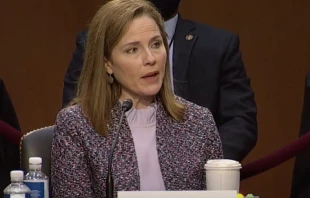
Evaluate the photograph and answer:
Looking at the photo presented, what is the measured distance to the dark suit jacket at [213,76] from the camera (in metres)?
3.60

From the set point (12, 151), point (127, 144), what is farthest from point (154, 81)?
point (12, 151)

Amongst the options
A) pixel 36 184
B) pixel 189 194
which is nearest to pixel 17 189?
pixel 36 184

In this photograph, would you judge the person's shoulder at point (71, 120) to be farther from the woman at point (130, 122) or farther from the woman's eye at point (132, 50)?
the woman's eye at point (132, 50)

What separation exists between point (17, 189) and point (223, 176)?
1.85 feet

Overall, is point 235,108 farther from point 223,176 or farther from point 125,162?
point 223,176

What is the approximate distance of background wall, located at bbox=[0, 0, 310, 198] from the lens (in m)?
4.96

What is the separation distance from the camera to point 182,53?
144 inches

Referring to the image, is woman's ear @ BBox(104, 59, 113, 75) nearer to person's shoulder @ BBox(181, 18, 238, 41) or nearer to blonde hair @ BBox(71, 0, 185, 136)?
blonde hair @ BBox(71, 0, 185, 136)

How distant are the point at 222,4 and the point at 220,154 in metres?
2.38

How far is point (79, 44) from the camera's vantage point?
3723 mm

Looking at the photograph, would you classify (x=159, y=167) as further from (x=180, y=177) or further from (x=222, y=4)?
(x=222, y=4)

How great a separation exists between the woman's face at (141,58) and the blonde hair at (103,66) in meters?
0.03

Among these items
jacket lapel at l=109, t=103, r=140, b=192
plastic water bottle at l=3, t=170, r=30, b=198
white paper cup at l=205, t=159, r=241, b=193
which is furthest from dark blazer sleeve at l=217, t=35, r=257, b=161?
plastic water bottle at l=3, t=170, r=30, b=198

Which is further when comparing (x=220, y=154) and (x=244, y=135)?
(x=244, y=135)
